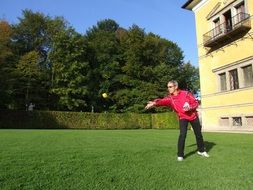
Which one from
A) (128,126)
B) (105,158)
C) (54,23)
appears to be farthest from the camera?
(54,23)

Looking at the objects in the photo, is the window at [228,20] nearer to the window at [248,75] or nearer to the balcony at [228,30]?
the balcony at [228,30]

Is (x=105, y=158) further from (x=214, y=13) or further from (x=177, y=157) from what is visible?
(x=214, y=13)

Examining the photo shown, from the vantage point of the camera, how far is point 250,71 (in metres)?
25.9

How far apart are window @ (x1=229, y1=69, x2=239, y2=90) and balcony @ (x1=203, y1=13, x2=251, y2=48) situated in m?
2.68

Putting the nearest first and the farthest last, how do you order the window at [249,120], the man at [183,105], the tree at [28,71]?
the man at [183,105] < the window at [249,120] < the tree at [28,71]

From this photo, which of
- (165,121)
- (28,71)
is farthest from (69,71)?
(165,121)

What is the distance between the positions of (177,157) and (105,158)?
1.77m

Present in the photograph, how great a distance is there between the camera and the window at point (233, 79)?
1088 inches

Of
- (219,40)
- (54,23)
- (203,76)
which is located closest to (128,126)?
(203,76)

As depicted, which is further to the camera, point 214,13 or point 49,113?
point 49,113

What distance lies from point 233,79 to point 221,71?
1.44 meters

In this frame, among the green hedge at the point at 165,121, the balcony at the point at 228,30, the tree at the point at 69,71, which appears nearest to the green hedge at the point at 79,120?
the green hedge at the point at 165,121

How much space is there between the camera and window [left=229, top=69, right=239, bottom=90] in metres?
27.6

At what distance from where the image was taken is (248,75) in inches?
1030
